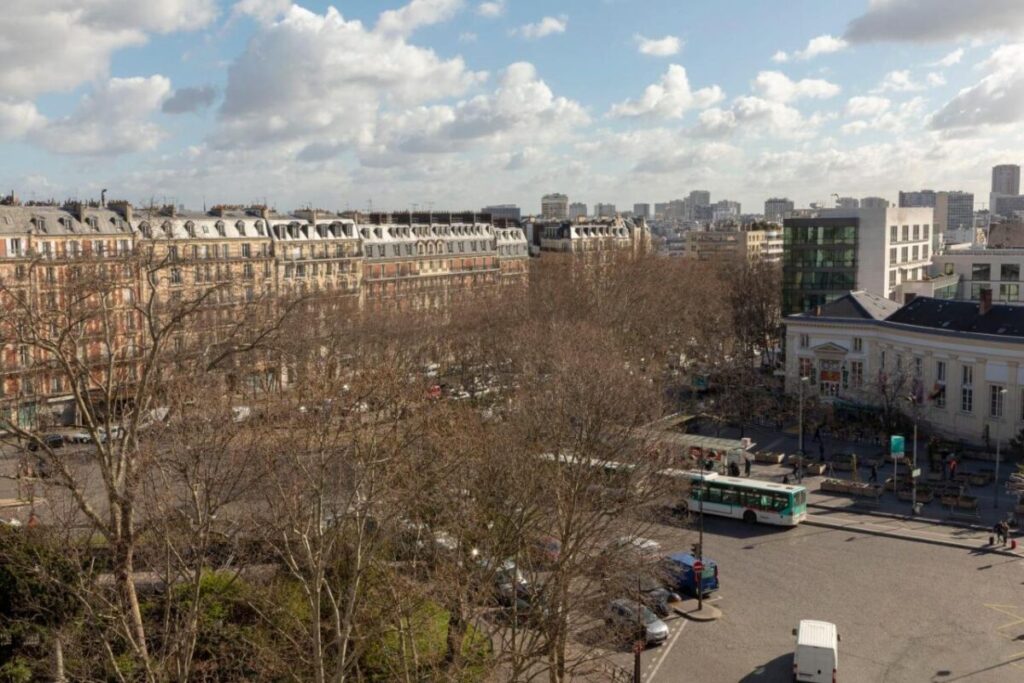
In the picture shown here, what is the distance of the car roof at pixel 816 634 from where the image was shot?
77.7 ft

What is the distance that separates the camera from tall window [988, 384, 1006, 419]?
48.5m

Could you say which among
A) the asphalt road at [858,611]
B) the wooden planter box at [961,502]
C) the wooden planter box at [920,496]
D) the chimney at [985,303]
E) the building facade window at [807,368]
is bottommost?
the asphalt road at [858,611]

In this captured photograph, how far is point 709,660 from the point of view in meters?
25.6

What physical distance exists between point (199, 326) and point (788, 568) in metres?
28.6

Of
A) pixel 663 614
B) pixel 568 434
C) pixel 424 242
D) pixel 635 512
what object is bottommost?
pixel 663 614

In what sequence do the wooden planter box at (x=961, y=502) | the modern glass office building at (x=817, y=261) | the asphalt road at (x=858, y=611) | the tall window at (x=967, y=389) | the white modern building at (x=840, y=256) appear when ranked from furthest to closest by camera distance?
the modern glass office building at (x=817, y=261)
the white modern building at (x=840, y=256)
the tall window at (x=967, y=389)
the wooden planter box at (x=961, y=502)
the asphalt road at (x=858, y=611)

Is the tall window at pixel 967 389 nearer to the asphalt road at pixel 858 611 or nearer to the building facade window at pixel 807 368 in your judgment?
the building facade window at pixel 807 368

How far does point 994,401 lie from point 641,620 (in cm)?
3203

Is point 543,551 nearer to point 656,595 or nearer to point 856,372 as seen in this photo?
point 656,595

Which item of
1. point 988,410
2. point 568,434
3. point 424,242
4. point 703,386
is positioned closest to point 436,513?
point 568,434

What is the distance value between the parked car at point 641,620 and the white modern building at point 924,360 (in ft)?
92.3

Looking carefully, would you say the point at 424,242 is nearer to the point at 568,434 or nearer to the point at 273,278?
the point at 273,278

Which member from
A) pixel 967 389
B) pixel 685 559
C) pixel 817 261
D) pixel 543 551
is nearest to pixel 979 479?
pixel 967 389

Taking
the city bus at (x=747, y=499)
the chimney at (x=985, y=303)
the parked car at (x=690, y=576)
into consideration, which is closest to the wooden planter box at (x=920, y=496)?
the city bus at (x=747, y=499)
